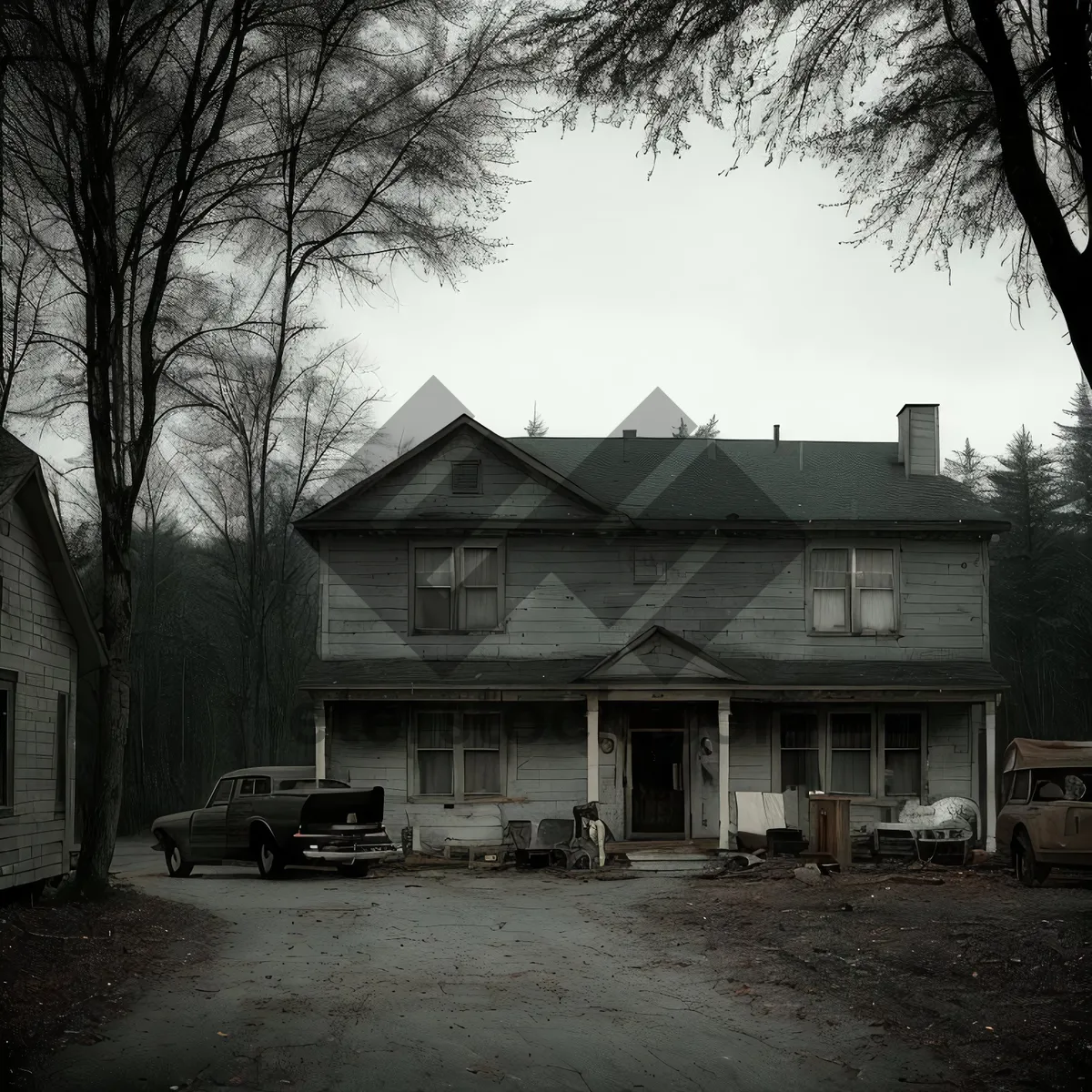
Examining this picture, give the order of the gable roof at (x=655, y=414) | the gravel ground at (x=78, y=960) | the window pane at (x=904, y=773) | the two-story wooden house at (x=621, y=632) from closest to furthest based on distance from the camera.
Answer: the gravel ground at (x=78, y=960) < the two-story wooden house at (x=621, y=632) < the window pane at (x=904, y=773) < the gable roof at (x=655, y=414)

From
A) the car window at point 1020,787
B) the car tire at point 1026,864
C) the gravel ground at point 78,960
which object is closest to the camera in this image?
the gravel ground at point 78,960

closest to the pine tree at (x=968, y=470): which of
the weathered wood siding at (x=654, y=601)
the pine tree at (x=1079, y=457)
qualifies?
the pine tree at (x=1079, y=457)

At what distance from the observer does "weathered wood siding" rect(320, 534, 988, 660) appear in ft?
77.4

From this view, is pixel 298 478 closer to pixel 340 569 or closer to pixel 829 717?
pixel 340 569

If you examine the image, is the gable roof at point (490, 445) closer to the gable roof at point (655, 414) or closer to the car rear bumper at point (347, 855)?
the car rear bumper at point (347, 855)

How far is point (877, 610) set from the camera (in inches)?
944

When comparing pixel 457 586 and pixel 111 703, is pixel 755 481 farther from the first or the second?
pixel 111 703

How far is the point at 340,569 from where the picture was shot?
2372 centimetres

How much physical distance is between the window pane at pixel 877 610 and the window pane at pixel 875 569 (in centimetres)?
14

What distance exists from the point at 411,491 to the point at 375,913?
33.8ft

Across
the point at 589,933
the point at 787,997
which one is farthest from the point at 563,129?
the point at 589,933

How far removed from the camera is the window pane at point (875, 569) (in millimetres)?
24031

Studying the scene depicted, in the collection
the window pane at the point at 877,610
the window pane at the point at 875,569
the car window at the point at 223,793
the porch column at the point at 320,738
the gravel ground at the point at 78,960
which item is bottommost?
the gravel ground at the point at 78,960

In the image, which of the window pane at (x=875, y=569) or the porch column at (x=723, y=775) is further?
the window pane at (x=875, y=569)
